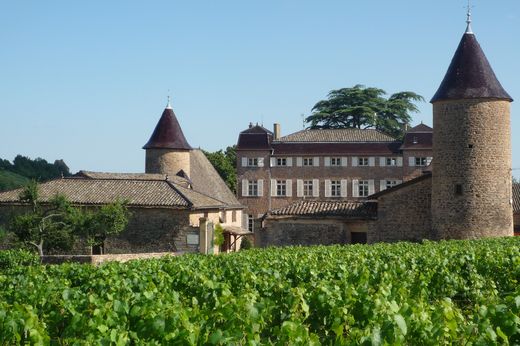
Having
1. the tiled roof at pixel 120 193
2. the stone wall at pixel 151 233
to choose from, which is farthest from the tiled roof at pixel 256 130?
the stone wall at pixel 151 233

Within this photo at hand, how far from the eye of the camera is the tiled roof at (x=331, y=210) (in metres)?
25.0

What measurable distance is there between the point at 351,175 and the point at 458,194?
80.9ft

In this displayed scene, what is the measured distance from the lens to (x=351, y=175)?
49000 millimetres

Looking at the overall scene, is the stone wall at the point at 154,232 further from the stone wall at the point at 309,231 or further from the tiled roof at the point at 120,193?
the stone wall at the point at 309,231

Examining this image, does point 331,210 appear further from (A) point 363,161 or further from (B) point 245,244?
(A) point 363,161

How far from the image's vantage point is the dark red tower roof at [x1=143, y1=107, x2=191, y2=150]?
41.8 metres

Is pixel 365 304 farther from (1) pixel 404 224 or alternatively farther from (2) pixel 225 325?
(1) pixel 404 224

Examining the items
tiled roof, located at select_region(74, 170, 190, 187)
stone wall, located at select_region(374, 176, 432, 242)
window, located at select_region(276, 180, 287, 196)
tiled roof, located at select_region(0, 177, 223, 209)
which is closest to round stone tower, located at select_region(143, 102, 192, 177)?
tiled roof, located at select_region(74, 170, 190, 187)

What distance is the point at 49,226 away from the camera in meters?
25.5

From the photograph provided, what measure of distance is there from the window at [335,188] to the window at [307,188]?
1.44 meters

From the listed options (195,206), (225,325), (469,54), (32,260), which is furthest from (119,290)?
(469,54)

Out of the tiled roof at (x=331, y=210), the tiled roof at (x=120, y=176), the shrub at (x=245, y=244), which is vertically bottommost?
the shrub at (x=245, y=244)

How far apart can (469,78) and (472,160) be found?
2958 mm

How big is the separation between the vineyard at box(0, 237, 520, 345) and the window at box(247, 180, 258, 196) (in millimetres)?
33746
